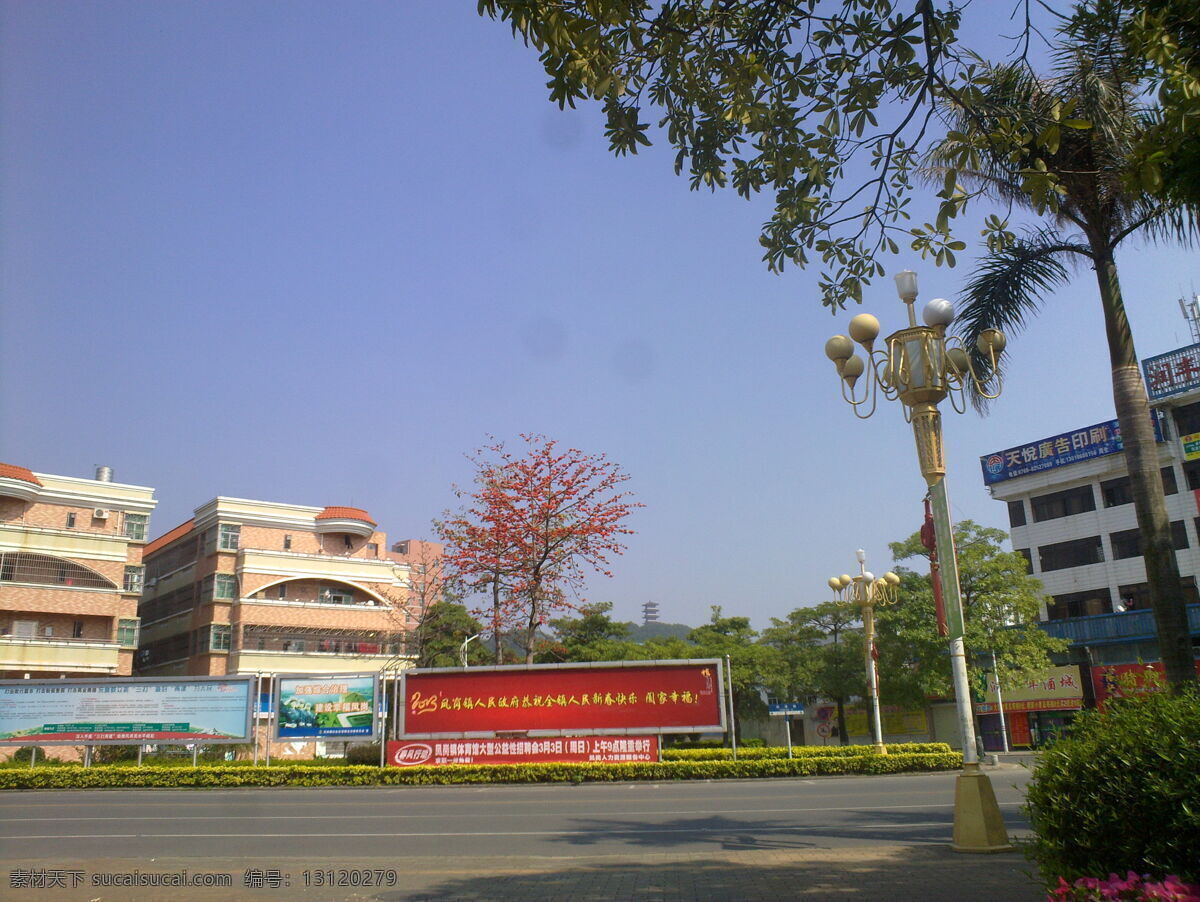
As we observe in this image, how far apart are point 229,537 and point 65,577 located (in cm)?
674

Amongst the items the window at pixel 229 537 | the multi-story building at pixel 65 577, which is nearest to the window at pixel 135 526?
the multi-story building at pixel 65 577

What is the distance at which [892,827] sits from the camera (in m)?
11.6

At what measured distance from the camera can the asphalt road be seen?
8.27 meters

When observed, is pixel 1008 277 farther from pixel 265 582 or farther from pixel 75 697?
pixel 265 582

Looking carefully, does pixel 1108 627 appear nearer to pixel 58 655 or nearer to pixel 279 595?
pixel 279 595

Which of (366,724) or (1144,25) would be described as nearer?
(1144,25)

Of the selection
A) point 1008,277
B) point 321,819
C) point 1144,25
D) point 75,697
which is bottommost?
point 321,819

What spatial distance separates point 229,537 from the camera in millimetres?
41375

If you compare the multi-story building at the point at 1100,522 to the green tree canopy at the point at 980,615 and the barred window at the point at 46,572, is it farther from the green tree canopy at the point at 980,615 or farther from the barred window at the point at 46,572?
the barred window at the point at 46,572

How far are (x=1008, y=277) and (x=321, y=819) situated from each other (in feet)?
44.8

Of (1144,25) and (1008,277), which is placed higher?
(1008,277)

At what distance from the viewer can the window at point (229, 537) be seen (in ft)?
135

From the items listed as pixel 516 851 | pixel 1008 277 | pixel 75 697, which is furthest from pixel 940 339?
pixel 75 697

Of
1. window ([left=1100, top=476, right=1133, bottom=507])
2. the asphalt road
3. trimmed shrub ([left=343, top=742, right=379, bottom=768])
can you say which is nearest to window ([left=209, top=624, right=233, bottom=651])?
trimmed shrub ([left=343, top=742, right=379, bottom=768])
